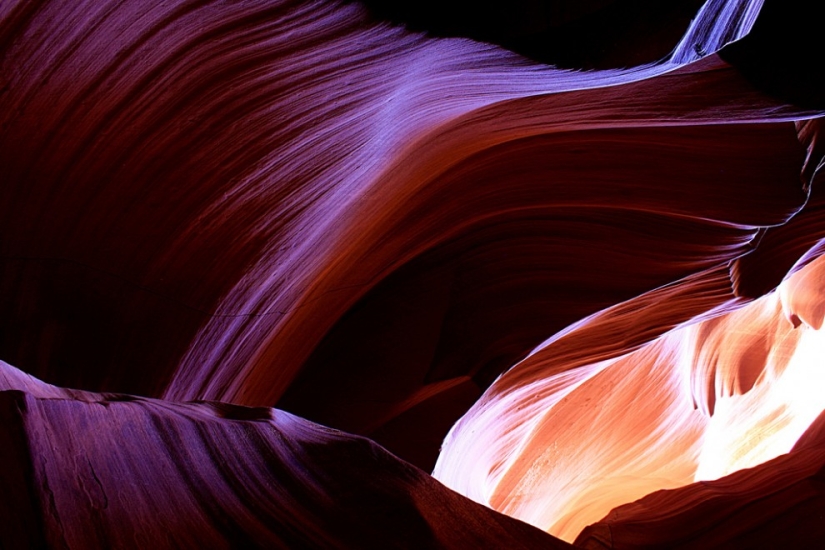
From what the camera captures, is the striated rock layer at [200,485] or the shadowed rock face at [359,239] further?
the shadowed rock face at [359,239]

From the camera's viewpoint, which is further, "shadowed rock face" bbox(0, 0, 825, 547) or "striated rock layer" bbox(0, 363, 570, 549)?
"shadowed rock face" bbox(0, 0, 825, 547)

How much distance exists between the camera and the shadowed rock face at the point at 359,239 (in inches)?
63.1

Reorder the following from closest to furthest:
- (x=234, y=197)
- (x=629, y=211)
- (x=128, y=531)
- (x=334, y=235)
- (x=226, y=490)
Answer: (x=128, y=531) < (x=226, y=490) < (x=234, y=197) < (x=334, y=235) < (x=629, y=211)

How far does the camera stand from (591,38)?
2.36m

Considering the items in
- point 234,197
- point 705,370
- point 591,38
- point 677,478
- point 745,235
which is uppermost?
point 591,38

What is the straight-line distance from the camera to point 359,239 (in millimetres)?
3410

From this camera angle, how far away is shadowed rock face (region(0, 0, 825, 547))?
1.60m

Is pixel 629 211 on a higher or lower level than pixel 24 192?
lower

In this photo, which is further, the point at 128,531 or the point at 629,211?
the point at 629,211

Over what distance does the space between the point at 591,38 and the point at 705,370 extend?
4424mm

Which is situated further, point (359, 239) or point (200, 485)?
point (359, 239)

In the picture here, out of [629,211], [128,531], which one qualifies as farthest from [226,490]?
[629,211]

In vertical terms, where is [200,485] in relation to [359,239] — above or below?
below

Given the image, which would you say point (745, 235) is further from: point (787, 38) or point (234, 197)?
point (234, 197)
